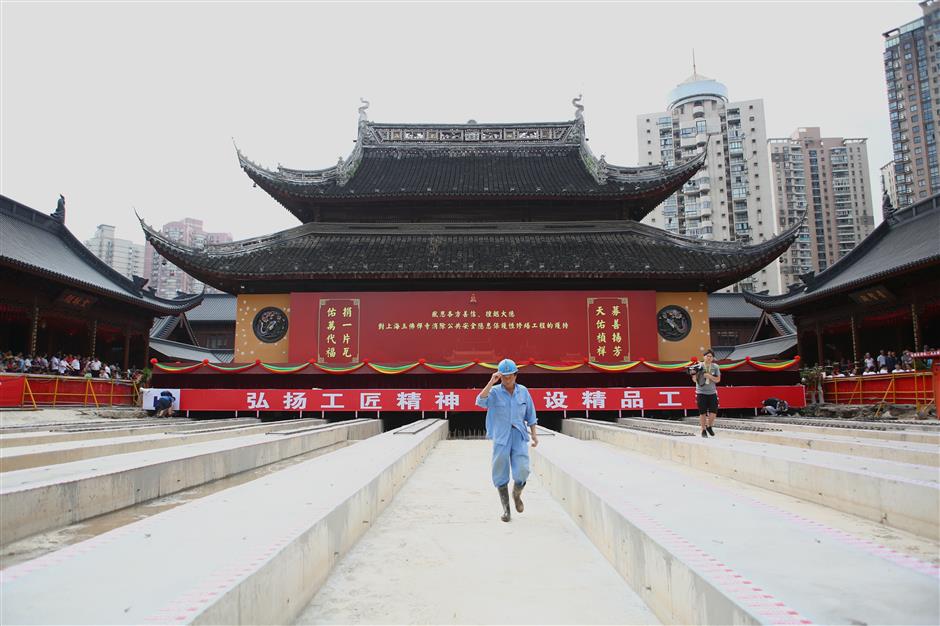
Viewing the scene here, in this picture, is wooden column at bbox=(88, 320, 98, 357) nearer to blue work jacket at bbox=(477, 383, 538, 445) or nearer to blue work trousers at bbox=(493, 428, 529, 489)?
blue work jacket at bbox=(477, 383, 538, 445)

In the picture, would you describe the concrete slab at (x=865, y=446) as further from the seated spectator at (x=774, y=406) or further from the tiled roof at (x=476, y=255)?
the tiled roof at (x=476, y=255)

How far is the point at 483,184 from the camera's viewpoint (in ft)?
74.7

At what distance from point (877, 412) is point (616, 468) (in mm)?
12764

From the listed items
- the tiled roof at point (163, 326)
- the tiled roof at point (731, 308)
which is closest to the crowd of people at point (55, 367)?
the tiled roof at point (163, 326)

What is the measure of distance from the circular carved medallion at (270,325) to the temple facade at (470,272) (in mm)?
43

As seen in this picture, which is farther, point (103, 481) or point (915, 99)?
point (915, 99)

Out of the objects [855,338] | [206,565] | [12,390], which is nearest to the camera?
[206,565]

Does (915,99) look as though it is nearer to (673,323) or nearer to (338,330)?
(673,323)

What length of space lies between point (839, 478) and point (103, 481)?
678 cm

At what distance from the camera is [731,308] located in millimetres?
39938

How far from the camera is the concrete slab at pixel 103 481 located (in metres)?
4.72

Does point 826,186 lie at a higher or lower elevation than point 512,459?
higher

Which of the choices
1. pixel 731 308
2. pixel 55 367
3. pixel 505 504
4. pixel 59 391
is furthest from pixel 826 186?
pixel 505 504

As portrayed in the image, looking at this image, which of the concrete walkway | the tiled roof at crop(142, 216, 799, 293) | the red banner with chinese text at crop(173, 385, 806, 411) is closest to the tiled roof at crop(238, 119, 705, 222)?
the tiled roof at crop(142, 216, 799, 293)
